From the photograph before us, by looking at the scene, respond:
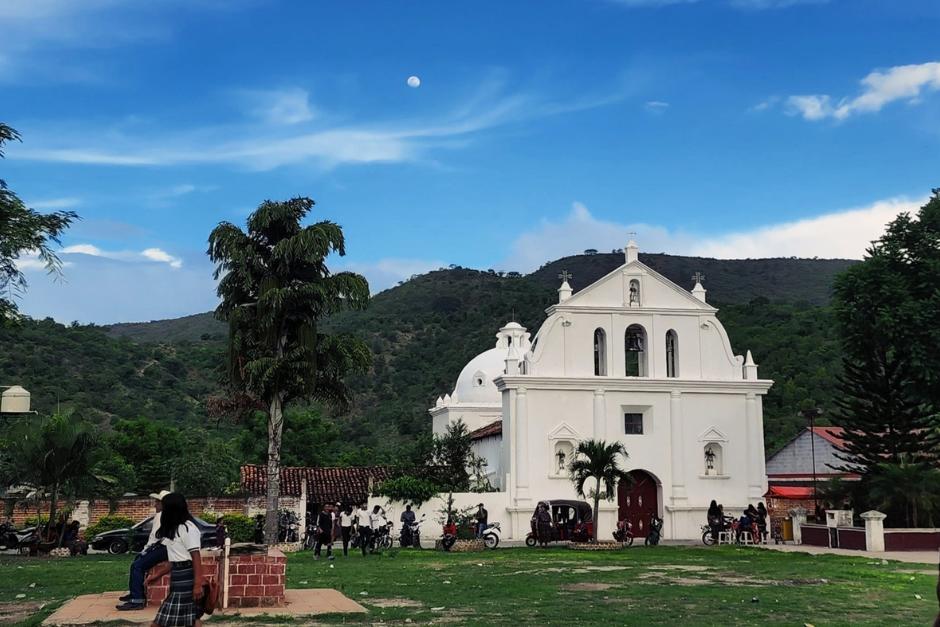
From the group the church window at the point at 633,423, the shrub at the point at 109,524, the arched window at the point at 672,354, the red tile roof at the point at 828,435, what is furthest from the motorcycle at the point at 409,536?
the red tile roof at the point at 828,435

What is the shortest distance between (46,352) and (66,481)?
33964 mm

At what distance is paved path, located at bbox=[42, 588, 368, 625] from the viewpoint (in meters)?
11.3

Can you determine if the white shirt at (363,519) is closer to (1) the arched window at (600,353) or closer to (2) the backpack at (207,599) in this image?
(1) the arched window at (600,353)

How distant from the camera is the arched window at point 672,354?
36219 millimetres

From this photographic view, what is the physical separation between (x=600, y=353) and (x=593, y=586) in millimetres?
20566

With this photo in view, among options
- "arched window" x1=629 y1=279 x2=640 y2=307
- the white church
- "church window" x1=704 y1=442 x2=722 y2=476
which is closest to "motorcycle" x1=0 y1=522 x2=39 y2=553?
the white church

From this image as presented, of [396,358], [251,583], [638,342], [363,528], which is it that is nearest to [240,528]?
[363,528]

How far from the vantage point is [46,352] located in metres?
59.3

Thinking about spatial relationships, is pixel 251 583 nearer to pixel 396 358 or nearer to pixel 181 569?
pixel 181 569

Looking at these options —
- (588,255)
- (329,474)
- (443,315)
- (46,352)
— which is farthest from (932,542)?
(588,255)

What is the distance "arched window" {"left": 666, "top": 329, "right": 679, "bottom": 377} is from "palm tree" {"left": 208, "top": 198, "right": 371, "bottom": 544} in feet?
44.3

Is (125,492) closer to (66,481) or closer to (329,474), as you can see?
(329,474)

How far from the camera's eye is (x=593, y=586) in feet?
52.2

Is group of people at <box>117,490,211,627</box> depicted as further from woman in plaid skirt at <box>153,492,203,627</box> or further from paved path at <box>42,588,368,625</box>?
paved path at <box>42,588,368,625</box>
